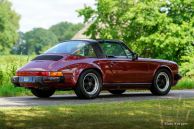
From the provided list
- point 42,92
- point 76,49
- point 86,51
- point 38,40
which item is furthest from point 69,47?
point 38,40

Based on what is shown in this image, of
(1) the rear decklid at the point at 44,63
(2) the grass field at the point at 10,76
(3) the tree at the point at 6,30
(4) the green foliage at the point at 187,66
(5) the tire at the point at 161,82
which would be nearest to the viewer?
(1) the rear decklid at the point at 44,63

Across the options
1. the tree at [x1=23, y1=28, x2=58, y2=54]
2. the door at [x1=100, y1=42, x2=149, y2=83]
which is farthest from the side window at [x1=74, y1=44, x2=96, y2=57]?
the tree at [x1=23, y1=28, x2=58, y2=54]

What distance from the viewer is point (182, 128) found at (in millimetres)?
5879

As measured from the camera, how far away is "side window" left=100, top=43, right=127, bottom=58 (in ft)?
43.0

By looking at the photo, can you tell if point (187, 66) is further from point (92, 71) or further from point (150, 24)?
point (92, 71)

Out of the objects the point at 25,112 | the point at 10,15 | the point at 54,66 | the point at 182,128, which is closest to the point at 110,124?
the point at 182,128

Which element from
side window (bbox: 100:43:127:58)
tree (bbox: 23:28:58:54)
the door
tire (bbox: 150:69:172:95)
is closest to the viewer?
the door

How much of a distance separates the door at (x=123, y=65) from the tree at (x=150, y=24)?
2411 centimetres

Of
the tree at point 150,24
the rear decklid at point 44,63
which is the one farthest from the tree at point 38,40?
the rear decklid at point 44,63

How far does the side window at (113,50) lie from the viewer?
13.1 metres

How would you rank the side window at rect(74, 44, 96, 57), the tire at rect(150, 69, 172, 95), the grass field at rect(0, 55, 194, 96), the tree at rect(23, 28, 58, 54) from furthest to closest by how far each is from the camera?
the tree at rect(23, 28, 58, 54), the grass field at rect(0, 55, 194, 96), the tire at rect(150, 69, 172, 95), the side window at rect(74, 44, 96, 57)

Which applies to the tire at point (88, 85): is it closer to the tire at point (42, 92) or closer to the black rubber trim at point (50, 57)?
the black rubber trim at point (50, 57)

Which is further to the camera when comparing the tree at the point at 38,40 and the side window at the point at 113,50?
the tree at the point at 38,40

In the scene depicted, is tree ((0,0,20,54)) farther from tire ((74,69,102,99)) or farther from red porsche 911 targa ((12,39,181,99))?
tire ((74,69,102,99))
